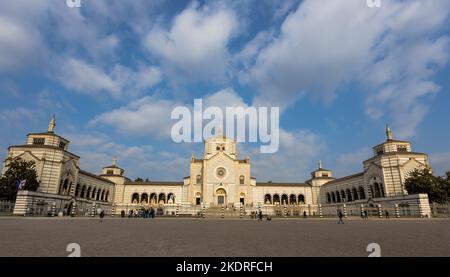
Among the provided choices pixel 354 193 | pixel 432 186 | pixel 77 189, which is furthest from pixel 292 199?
pixel 77 189

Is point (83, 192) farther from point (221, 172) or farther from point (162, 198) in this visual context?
point (221, 172)

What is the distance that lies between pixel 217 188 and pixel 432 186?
3720 cm

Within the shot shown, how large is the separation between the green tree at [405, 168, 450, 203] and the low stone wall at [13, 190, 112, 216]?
45679mm

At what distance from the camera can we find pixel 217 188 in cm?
5812

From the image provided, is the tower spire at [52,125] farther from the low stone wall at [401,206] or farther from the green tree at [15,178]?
the low stone wall at [401,206]

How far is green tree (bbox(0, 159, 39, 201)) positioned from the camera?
34625 millimetres

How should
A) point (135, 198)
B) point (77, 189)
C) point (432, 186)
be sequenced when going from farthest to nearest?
1. point (135, 198)
2. point (77, 189)
3. point (432, 186)

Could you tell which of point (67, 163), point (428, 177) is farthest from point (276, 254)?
point (67, 163)

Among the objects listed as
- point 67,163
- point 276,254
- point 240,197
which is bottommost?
point 276,254

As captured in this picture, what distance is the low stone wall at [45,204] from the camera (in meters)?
35.0

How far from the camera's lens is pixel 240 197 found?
59344 mm

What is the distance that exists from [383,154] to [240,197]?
2923 centimetres
